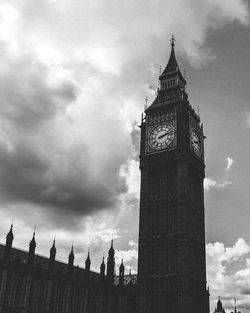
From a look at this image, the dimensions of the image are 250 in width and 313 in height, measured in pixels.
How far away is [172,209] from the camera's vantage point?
7712 centimetres

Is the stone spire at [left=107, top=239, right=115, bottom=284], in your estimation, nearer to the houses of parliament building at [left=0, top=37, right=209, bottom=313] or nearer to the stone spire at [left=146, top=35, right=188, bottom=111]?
the houses of parliament building at [left=0, top=37, right=209, bottom=313]

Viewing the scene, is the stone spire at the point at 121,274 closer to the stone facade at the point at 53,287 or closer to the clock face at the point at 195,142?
the stone facade at the point at 53,287

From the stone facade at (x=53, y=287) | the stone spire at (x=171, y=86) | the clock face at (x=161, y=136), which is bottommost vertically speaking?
the stone facade at (x=53, y=287)

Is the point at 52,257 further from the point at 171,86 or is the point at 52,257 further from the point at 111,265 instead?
the point at 171,86

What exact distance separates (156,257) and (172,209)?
8.23 metres

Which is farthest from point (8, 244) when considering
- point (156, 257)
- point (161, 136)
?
point (161, 136)

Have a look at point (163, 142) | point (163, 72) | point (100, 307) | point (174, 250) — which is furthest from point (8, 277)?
point (163, 72)

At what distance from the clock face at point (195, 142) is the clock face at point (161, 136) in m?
4.12

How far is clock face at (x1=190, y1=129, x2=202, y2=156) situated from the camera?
8262cm

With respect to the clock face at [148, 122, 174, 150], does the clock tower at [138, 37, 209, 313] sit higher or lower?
lower

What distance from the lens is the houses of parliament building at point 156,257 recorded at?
64500mm

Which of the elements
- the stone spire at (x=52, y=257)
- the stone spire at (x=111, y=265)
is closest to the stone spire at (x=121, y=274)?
the stone spire at (x=111, y=265)

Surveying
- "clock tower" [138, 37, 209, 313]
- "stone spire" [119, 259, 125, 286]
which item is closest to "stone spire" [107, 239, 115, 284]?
"stone spire" [119, 259, 125, 286]

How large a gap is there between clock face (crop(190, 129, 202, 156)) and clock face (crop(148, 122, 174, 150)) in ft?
13.5
